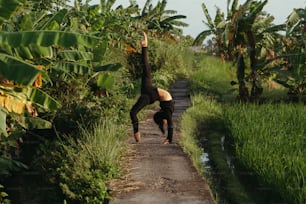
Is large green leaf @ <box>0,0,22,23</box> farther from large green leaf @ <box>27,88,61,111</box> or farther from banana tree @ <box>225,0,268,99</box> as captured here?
banana tree @ <box>225,0,268,99</box>

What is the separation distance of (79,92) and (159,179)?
168 inches

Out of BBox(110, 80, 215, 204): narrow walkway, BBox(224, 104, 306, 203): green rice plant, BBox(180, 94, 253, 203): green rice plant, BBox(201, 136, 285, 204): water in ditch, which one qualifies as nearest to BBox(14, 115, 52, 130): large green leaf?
BBox(110, 80, 215, 204): narrow walkway

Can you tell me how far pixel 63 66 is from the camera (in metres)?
7.70

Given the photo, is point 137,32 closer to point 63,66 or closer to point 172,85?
point 172,85

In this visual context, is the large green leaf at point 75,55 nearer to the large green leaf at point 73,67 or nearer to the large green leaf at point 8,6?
the large green leaf at point 73,67

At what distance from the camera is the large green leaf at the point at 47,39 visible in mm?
5301

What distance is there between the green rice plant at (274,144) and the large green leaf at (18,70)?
323 cm

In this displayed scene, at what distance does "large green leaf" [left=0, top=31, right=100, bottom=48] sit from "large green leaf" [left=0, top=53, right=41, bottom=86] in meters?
0.22

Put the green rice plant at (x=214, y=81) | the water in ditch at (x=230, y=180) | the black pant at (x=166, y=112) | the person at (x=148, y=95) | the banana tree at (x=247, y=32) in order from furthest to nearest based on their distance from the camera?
the green rice plant at (x=214, y=81) → the banana tree at (x=247, y=32) → the black pant at (x=166, y=112) → the person at (x=148, y=95) → the water in ditch at (x=230, y=180)

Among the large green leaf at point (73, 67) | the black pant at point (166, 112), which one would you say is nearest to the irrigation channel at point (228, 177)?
the black pant at point (166, 112)

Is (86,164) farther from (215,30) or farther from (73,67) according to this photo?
(215,30)

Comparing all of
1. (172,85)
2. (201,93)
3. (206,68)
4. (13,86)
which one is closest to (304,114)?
(201,93)

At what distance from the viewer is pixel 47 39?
5320 millimetres

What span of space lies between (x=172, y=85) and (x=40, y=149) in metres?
8.92
